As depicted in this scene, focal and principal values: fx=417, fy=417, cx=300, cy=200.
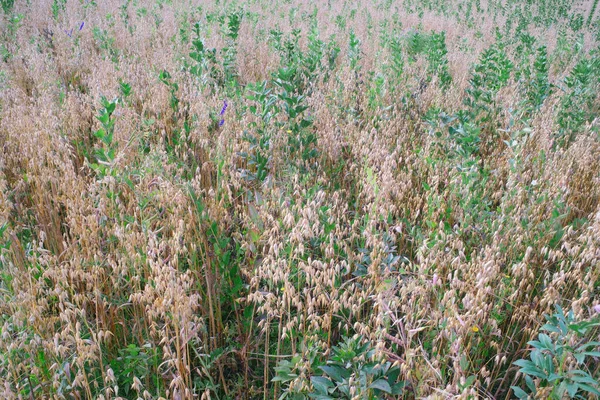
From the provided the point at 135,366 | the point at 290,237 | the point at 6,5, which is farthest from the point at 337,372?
the point at 6,5

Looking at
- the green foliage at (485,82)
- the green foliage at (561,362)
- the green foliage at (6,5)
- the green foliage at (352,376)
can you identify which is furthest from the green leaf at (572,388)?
the green foliage at (6,5)

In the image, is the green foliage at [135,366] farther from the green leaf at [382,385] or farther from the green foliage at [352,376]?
the green leaf at [382,385]

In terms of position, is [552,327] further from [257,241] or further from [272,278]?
[257,241]

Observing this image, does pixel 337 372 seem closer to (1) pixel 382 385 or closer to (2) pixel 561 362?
(1) pixel 382 385

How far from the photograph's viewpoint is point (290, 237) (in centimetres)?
177

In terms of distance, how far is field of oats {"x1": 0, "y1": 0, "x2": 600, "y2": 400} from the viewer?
1.41 m

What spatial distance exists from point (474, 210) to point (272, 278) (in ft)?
4.11

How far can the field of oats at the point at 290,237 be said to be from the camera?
4.64 ft

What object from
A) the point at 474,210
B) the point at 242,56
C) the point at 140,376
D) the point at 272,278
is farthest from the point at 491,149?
the point at 242,56

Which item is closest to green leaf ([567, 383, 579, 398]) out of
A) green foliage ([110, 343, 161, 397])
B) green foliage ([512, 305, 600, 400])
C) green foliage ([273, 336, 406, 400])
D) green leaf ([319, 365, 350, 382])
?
green foliage ([512, 305, 600, 400])

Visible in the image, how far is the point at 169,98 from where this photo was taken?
3.63 metres

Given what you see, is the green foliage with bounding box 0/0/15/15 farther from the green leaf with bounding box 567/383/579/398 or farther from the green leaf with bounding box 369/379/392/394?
the green leaf with bounding box 567/383/579/398

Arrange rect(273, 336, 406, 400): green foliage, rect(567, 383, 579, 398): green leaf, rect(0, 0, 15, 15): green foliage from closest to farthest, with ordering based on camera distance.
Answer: rect(567, 383, 579, 398): green leaf < rect(273, 336, 406, 400): green foliage < rect(0, 0, 15, 15): green foliage

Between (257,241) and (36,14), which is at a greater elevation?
(36,14)
